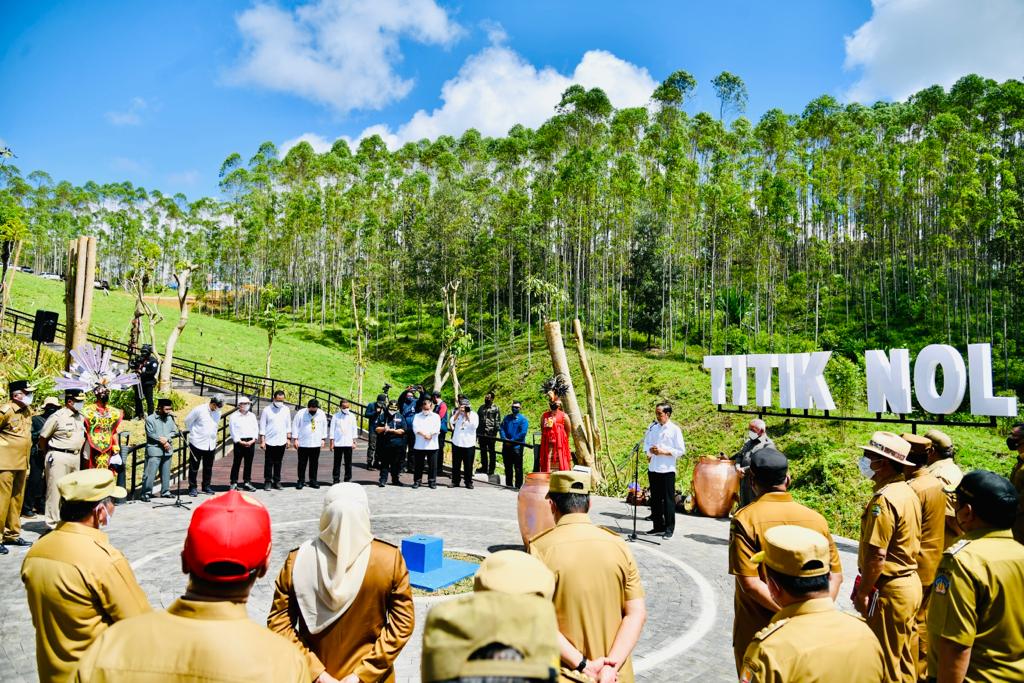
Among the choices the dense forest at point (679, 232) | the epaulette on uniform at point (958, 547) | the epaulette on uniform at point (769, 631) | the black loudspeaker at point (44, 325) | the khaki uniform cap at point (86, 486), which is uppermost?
the dense forest at point (679, 232)

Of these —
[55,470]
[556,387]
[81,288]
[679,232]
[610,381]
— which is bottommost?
[55,470]

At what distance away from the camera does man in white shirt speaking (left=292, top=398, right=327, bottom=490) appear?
1168cm

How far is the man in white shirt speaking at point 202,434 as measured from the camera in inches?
409

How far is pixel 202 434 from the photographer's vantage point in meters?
→ 10.4

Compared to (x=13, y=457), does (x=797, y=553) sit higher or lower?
higher

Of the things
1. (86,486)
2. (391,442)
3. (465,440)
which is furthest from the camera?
(465,440)

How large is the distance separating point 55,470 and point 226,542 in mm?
7602

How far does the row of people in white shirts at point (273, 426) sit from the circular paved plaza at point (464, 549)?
999 millimetres

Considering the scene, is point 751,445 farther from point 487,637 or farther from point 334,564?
point 487,637

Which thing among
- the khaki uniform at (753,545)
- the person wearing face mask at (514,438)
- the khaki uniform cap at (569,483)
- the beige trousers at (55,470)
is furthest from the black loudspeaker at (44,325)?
the khaki uniform at (753,545)

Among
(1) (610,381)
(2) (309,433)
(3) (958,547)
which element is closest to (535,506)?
(3) (958,547)

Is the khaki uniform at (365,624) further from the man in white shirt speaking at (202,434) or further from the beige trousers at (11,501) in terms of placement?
the man in white shirt speaking at (202,434)

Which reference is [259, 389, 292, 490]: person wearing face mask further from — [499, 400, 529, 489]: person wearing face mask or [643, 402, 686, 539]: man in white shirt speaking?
[643, 402, 686, 539]: man in white shirt speaking

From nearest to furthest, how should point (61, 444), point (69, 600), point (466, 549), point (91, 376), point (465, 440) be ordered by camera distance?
point (69, 600) < point (61, 444) < point (466, 549) < point (91, 376) < point (465, 440)
